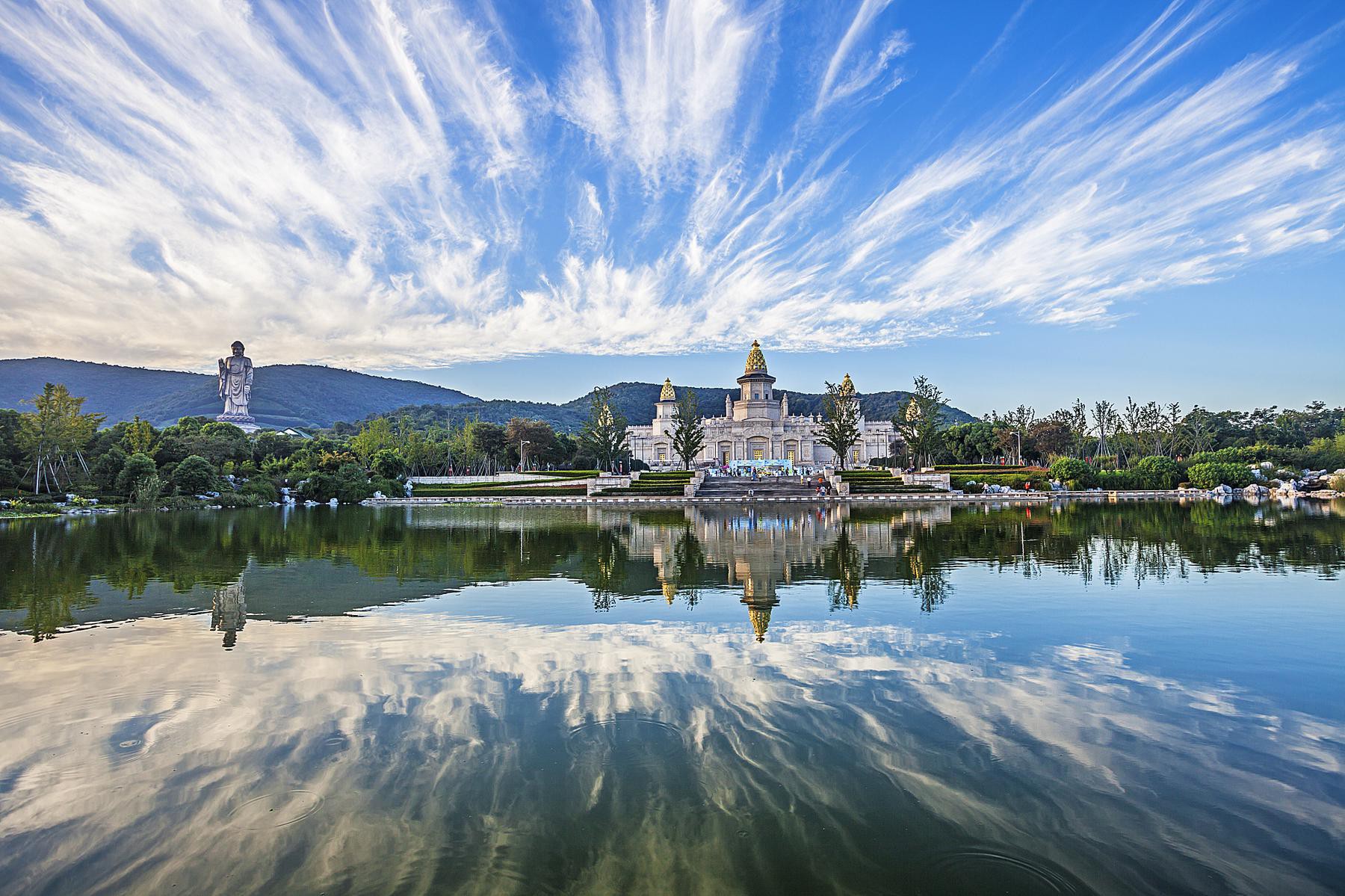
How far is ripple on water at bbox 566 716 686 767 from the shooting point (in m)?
5.24

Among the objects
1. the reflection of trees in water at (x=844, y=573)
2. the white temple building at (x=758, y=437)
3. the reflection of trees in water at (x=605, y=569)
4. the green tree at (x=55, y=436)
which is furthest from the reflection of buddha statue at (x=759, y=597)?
the white temple building at (x=758, y=437)

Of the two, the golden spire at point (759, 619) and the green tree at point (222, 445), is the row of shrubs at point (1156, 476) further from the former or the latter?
the green tree at point (222, 445)

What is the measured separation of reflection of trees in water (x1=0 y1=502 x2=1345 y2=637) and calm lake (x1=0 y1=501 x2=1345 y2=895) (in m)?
0.63

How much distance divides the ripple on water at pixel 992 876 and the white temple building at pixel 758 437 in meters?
71.6

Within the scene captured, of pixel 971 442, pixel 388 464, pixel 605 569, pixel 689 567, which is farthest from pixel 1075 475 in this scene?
pixel 388 464

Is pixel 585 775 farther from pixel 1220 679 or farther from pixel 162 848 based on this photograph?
pixel 1220 679

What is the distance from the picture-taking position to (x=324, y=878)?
12.7 feet

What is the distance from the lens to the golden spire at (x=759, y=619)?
8.84 m

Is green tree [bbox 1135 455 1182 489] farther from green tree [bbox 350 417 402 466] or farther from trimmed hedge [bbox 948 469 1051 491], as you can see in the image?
green tree [bbox 350 417 402 466]

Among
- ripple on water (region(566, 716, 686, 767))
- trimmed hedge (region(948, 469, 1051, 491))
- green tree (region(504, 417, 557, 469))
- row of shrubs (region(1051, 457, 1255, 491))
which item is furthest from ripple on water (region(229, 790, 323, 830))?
green tree (region(504, 417, 557, 469))

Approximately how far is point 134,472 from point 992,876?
1935 inches

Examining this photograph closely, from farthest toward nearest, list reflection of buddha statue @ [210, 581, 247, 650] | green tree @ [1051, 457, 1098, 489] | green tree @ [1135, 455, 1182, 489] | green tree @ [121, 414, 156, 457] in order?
green tree @ [1051, 457, 1098, 489], green tree @ [1135, 455, 1182, 489], green tree @ [121, 414, 156, 457], reflection of buddha statue @ [210, 581, 247, 650]

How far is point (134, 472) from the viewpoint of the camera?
136ft

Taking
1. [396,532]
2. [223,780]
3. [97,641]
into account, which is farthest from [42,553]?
[223,780]
